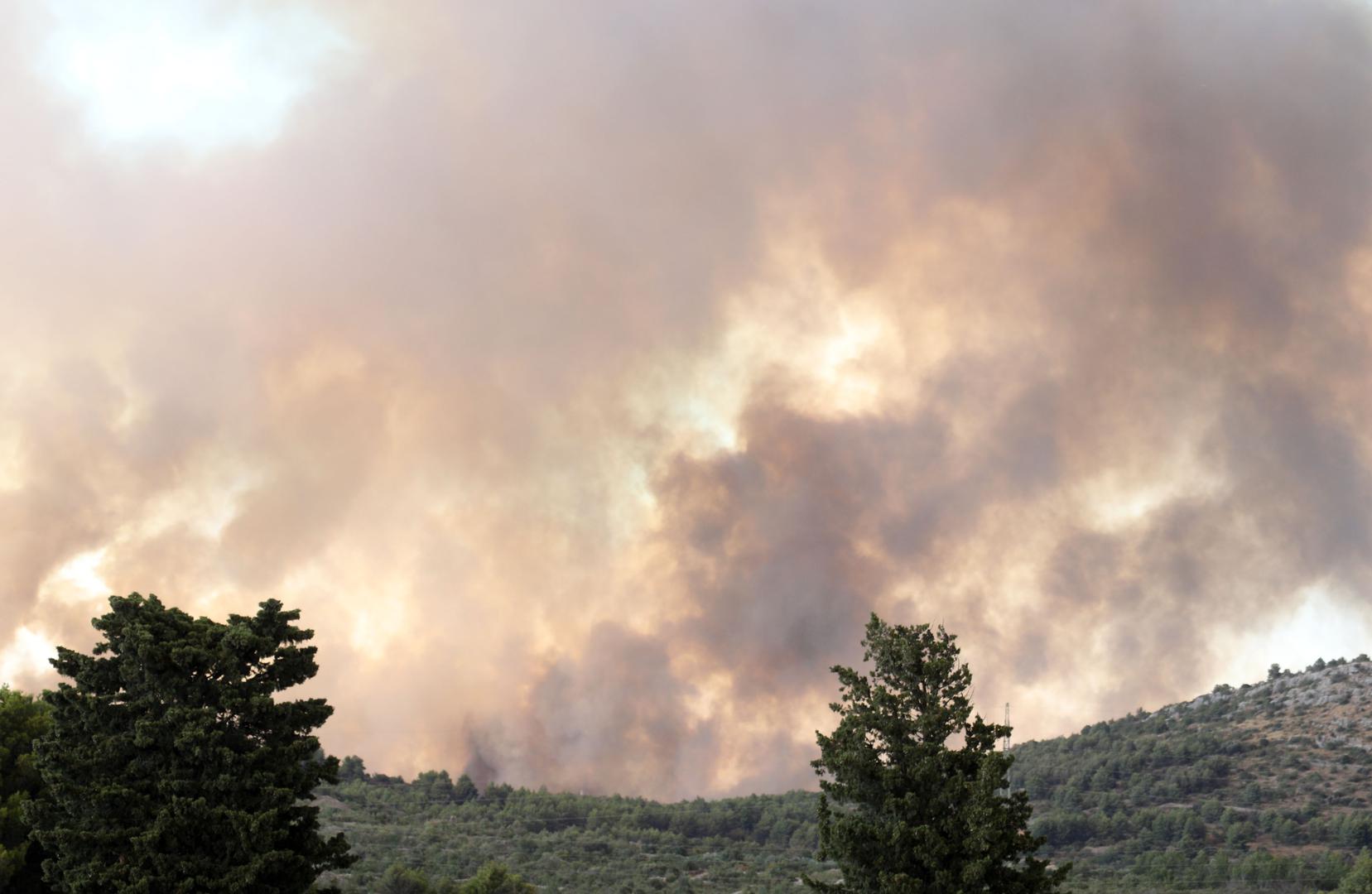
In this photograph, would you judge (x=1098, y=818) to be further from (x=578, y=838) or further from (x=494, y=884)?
(x=494, y=884)

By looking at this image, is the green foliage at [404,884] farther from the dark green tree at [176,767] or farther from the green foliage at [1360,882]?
the green foliage at [1360,882]

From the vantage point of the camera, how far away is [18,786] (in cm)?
4291

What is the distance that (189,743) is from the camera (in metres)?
36.8

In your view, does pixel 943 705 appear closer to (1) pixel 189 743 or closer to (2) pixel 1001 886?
(2) pixel 1001 886

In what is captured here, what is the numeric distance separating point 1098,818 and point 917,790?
113 m

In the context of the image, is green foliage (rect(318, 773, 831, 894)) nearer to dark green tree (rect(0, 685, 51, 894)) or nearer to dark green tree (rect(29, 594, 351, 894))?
dark green tree (rect(0, 685, 51, 894))

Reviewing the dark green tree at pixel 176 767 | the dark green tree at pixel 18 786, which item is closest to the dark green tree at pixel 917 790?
the dark green tree at pixel 176 767

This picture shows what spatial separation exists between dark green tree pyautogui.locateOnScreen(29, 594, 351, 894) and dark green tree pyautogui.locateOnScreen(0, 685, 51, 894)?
6.98 ft

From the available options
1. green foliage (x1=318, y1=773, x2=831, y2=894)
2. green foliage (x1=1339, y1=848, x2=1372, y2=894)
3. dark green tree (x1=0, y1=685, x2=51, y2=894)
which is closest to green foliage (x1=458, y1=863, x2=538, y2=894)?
green foliage (x1=318, y1=773, x2=831, y2=894)

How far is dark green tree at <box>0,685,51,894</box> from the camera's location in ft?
126

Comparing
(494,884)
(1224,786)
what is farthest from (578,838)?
(1224,786)

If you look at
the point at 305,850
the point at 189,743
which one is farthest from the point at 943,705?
the point at 189,743

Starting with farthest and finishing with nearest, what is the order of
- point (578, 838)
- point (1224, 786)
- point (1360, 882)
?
1. point (1224, 786)
2. point (578, 838)
3. point (1360, 882)

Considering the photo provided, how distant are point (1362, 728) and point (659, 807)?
100059mm
